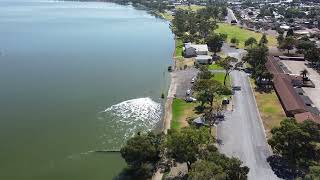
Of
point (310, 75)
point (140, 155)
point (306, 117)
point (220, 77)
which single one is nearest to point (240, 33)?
point (310, 75)

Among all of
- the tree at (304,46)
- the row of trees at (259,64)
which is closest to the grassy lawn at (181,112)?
the row of trees at (259,64)

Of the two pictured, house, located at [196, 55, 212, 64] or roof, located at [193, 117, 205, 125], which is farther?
house, located at [196, 55, 212, 64]

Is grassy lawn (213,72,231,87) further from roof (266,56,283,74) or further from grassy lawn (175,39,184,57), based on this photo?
grassy lawn (175,39,184,57)

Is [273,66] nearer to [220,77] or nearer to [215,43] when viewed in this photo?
[220,77]

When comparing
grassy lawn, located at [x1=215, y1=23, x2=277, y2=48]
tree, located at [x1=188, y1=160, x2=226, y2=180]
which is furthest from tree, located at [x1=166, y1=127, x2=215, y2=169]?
grassy lawn, located at [x1=215, y1=23, x2=277, y2=48]

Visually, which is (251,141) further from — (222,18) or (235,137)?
(222,18)

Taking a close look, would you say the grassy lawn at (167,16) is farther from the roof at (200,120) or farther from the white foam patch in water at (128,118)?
the roof at (200,120)
